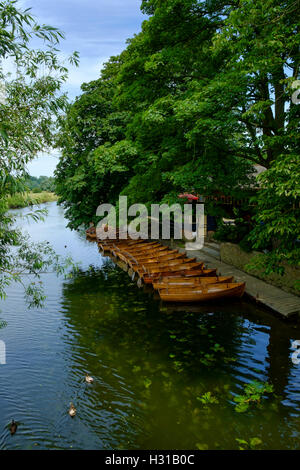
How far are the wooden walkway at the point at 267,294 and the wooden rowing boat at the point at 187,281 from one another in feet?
3.61

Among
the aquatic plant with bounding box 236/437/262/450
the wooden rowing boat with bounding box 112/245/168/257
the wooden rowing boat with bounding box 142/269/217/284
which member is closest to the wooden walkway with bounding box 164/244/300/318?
the wooden rowing boat with bounding box 142/269/217/284

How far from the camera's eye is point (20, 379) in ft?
26.5

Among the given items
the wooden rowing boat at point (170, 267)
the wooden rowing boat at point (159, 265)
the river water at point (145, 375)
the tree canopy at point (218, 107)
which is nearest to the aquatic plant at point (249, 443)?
the river water at point (145, 375)

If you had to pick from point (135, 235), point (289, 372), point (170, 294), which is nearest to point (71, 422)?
point (289, 372)

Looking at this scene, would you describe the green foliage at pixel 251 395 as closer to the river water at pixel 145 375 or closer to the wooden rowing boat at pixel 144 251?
the river water at pixel 145 375

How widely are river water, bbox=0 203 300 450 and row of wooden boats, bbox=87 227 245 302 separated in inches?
23.5

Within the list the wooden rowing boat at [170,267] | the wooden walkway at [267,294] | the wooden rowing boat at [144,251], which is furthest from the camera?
the wooden rowing boat at [144,251]

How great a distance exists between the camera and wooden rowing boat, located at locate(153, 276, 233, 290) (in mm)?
12508

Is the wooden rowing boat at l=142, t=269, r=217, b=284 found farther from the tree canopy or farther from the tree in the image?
the tree

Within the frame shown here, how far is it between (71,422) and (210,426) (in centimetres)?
288

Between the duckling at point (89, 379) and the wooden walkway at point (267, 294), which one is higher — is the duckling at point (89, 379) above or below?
below

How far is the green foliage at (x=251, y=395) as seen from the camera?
6.64 metres
